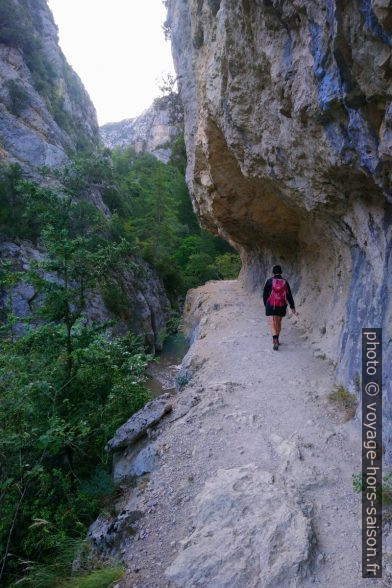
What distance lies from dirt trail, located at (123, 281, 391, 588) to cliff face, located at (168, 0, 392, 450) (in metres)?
0.94

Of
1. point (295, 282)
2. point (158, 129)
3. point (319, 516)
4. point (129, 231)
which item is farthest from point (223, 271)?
point (158, 129)

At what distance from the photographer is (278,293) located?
7.18 m

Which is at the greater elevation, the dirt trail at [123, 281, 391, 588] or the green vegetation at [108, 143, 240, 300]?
the green vegetation at [108, 143, 240, 300]

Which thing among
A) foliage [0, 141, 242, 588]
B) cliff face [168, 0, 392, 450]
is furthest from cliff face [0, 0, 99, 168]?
foliage [0, 141, 242, 588]

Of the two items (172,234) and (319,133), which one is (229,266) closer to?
(172,234)

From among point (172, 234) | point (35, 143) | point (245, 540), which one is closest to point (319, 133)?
point (245, 540)

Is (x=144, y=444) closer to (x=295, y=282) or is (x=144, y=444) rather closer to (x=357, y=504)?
(x=357, y=504)

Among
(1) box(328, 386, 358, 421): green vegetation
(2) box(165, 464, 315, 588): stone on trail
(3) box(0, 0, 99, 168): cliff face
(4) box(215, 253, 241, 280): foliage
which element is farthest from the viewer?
(4) box(215, 253, 241, 280): foliage

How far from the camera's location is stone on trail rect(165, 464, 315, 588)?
2.75 meters

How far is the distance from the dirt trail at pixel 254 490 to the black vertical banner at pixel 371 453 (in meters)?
0.09

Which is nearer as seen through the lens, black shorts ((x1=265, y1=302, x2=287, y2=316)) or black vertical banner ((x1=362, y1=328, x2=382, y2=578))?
black vertical banner ((x1=362, y1=328, x2=382, y2=578))

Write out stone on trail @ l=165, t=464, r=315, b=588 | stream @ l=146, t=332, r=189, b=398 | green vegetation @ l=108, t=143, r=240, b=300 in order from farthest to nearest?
green vegetation @ l=108, t=143, r=240, b=300 < stream @ l=146, t=332, r=189, b=398 < stone on trail @ l=165, t=464, r=315, b=588

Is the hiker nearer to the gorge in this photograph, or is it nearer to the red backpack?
the red backpack

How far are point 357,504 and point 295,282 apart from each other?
779 centimetres
